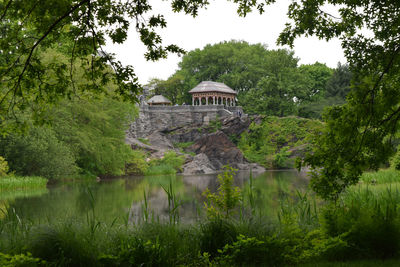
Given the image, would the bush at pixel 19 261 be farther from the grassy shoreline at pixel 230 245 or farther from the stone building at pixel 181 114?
the stone building at pixel 181 114

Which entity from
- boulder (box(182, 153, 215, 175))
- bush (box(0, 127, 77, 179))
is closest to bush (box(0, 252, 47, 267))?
bush (box(0, 127, 77, 179))

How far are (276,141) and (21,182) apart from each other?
2568 centimetres

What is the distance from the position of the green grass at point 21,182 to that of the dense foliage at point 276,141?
2205cm

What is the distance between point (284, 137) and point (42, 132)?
2444 centimetres

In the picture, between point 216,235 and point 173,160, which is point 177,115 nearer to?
point 173,160

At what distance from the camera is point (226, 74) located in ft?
168

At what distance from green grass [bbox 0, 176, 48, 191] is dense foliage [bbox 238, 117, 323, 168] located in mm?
22051

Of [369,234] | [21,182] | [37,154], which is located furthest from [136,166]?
[369,234]

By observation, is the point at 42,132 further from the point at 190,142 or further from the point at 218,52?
the point at 218,52

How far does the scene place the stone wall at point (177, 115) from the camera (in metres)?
41.5

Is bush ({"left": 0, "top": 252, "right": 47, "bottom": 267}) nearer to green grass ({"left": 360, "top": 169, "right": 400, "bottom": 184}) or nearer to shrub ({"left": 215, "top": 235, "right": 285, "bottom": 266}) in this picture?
shrub ({"left": 215, "top": 235, "right": 285, "bottom": 266})

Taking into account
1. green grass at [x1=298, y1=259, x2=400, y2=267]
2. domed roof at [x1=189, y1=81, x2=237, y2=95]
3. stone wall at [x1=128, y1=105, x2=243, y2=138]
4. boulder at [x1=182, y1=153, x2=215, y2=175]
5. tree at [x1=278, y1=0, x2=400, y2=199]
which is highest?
domed roof at [x1=189, y1=81, x2=237, y2=95]

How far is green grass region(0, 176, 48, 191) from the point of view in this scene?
56.8 ft

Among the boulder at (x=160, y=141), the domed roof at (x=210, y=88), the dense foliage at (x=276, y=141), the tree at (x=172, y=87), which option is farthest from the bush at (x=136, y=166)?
the tree at (x=172, y=87)
